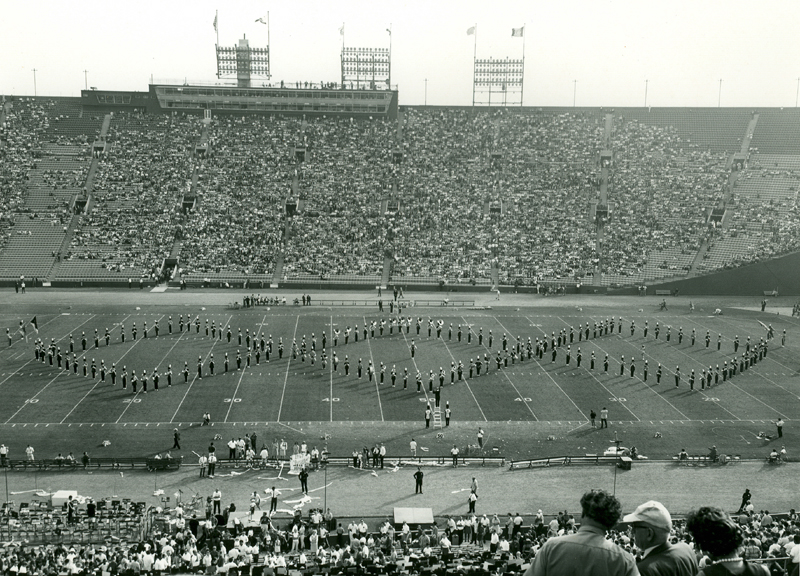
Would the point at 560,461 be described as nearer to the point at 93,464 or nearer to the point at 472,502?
the point at 472,502

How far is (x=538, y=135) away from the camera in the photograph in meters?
75.0

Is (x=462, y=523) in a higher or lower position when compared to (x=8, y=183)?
lower

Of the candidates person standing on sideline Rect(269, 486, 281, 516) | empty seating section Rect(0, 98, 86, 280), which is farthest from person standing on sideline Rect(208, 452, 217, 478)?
empty seating section Rect(0, 98, 86, 280)

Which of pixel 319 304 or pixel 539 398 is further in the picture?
pixel 319 304

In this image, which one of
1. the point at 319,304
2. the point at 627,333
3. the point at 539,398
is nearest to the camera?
the point at 539,398

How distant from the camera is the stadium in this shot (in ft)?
64.6

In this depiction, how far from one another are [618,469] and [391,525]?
27.5ft

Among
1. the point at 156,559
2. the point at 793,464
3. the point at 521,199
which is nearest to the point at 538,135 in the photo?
the point at 521,199

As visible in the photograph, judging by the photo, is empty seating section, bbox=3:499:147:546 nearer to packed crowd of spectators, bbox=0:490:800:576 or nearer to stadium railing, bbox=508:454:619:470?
packed crowd of spectators, bbox=0:490:800:576

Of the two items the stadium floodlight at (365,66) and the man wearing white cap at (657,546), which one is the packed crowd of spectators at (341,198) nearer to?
the stadium floodlight at (365,66)

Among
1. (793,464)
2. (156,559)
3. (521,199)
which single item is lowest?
(793,464)

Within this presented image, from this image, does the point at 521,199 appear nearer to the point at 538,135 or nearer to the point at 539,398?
the point at 538,135

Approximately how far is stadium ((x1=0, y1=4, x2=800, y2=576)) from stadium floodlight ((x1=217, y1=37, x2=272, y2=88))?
234mm

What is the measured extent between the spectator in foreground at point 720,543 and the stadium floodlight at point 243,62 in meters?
80.4
